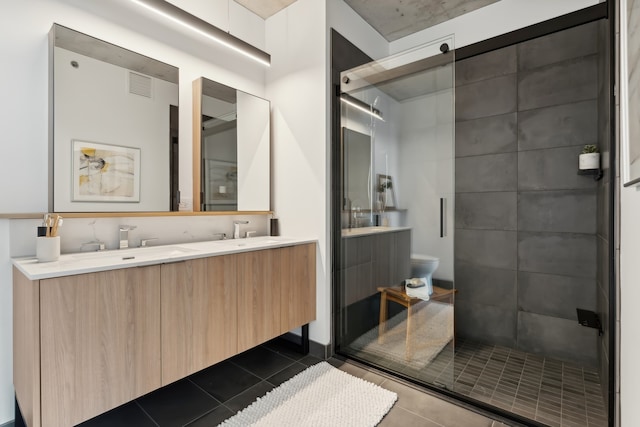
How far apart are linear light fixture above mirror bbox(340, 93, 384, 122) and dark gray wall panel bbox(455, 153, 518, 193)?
3.18ft

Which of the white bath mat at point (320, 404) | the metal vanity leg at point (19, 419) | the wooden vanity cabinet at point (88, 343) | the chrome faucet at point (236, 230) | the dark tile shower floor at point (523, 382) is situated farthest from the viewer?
the chrome faucet at point (236, 230)

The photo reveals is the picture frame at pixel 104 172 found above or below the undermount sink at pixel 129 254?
above

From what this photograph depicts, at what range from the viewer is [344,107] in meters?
2.44

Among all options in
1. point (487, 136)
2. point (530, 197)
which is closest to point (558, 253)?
point (530, 197)

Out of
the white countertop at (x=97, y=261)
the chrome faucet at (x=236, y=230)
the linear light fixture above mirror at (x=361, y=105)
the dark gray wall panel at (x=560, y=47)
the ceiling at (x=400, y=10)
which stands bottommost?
the white countertop at (x=97, y=261)

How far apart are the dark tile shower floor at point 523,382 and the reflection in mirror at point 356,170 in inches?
45.7

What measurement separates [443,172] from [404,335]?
45.9 inches

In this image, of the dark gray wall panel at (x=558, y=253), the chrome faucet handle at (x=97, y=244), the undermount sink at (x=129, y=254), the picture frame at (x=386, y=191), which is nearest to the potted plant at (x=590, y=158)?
the dark gray wall panel at (x=558, y=253)

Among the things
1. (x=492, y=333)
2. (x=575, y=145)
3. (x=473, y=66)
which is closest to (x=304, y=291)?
(x=492, y=333)

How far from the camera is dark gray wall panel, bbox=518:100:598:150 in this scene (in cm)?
219

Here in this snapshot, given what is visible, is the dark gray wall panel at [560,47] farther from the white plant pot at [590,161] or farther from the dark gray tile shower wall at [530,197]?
the white plant pot at [590,161]

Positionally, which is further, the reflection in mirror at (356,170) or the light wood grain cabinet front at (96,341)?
the reflection in mirror at (356,170)

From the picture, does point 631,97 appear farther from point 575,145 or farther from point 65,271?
point 65,271

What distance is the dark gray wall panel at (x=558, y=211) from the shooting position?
2.19 metres
